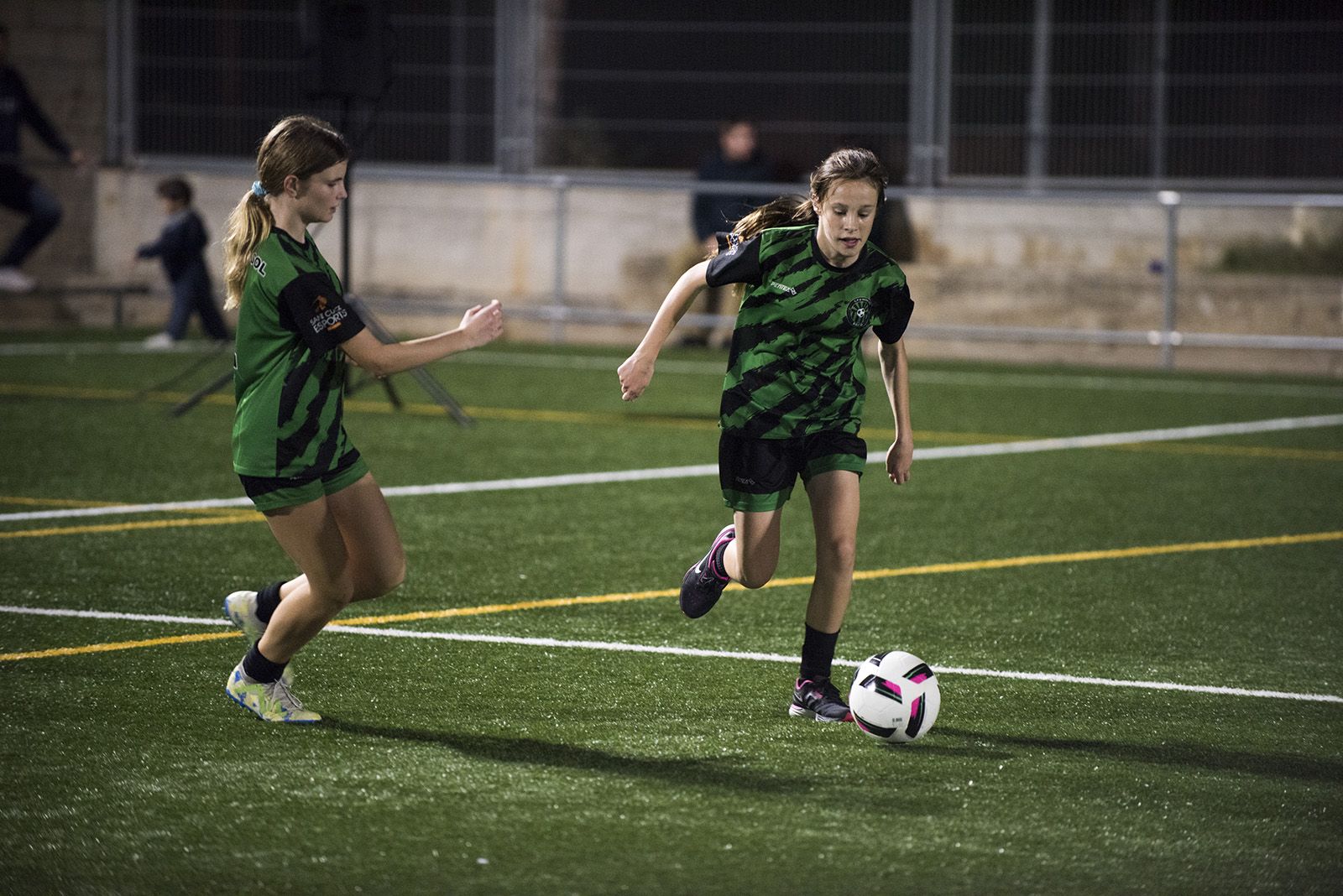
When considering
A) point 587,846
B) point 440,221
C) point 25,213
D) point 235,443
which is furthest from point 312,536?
point 440,221

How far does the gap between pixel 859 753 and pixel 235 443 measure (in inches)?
75.1

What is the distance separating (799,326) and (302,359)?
4.84 ft

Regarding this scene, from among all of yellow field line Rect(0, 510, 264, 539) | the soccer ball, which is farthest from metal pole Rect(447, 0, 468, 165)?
the soccer ball

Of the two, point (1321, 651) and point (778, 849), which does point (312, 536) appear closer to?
point (778, 849)

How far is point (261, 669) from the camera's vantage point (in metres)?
5.70

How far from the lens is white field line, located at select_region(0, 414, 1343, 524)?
977 centimetres

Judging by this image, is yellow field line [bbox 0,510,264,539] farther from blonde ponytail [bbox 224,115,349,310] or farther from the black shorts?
the black shorts

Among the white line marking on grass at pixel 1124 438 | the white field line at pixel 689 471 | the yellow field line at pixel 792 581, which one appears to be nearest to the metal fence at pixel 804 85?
the white line marking on grass at pixel 1124 438

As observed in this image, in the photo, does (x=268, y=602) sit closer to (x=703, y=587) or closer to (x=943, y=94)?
(x=703, y=587)

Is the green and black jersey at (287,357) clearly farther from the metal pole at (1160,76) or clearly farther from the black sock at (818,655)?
the metal pole at (1160,76)

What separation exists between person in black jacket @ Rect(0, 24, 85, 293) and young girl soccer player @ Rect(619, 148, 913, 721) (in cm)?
1308

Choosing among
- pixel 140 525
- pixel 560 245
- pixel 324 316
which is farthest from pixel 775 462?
pixel 560 245

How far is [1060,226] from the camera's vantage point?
1973 centimetres

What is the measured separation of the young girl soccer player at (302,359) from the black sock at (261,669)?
0.17m
